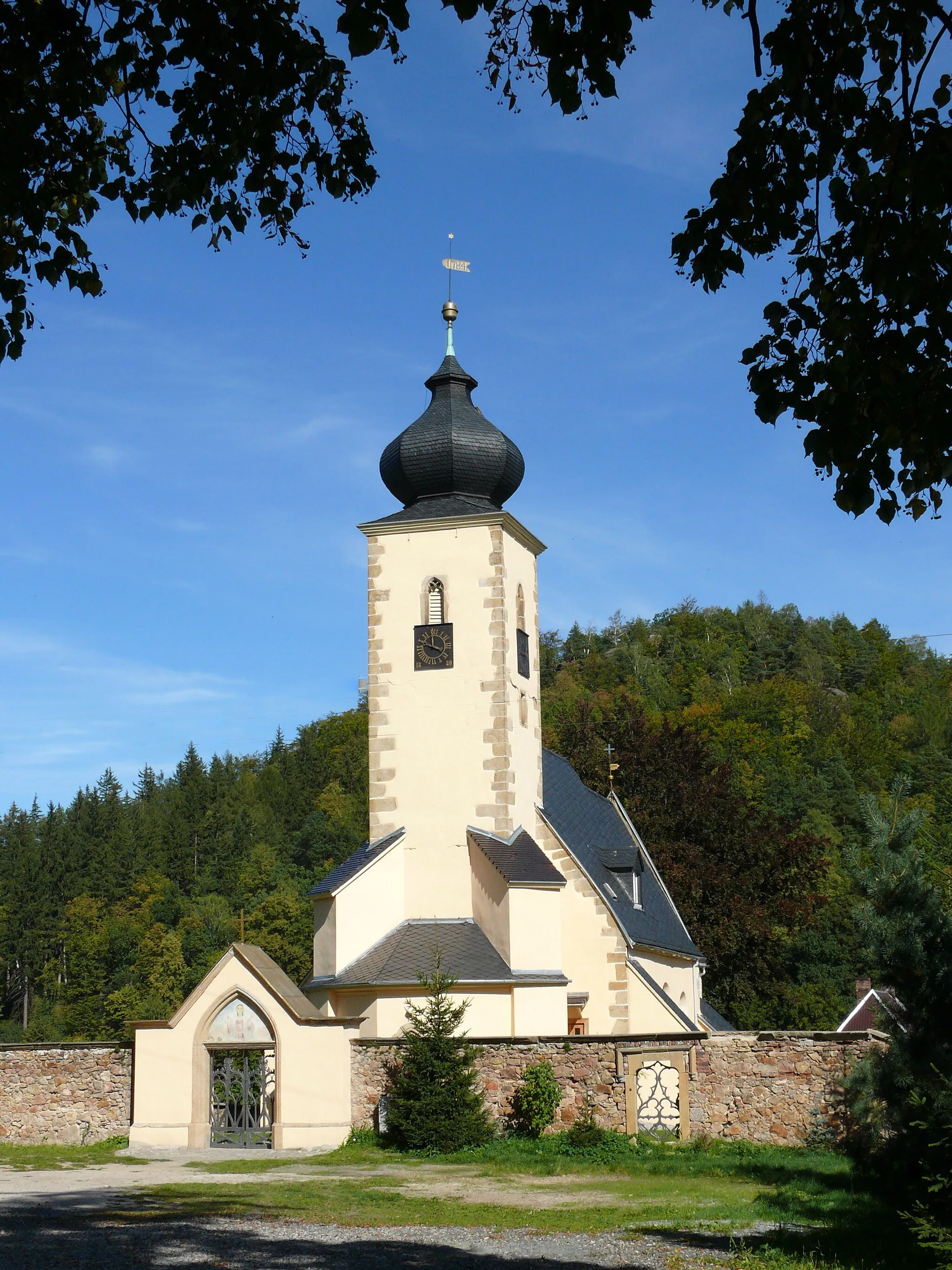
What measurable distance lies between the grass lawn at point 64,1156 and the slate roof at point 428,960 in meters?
4.54

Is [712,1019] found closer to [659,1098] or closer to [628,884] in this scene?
[628,884]

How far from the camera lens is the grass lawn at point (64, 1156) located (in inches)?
730

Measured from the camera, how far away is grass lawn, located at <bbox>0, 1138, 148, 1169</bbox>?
60.8 ft

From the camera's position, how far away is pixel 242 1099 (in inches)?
820

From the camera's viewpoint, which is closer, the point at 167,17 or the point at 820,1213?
the point at 167,17

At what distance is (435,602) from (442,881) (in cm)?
538

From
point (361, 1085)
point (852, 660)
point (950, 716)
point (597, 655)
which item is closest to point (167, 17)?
→ point (361, 1085)

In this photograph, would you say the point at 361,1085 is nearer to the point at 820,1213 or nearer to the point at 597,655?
the point at 820,1213

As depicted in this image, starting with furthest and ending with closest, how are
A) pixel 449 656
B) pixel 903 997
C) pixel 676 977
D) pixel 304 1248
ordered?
pixel 676 977, pixel 449 656, pixel 903 997, pixel 304 1248

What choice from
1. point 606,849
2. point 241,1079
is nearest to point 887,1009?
point 241,1079

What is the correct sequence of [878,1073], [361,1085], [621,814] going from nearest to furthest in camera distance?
[878,1073] → [361,1085] → [621,814]

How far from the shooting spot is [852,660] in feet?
392

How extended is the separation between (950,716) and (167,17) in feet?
304

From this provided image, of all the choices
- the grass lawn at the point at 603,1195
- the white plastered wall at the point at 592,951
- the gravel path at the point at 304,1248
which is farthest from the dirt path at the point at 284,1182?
the white plastered wall at the point at 592,951
